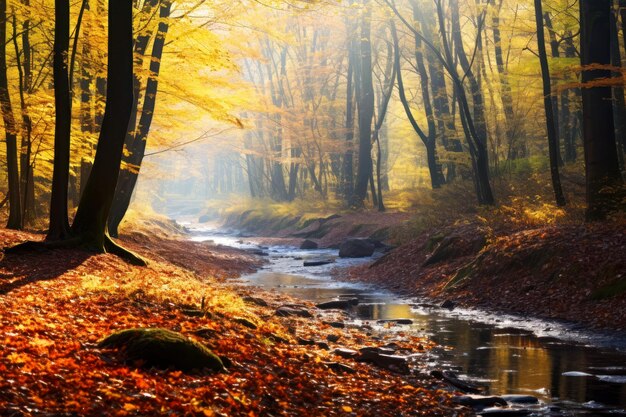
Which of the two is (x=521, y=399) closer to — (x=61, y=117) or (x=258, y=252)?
(x=61, y=117)

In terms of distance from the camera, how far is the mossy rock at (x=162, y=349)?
283 inches

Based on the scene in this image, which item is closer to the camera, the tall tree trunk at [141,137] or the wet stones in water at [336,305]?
the wet stones in water at [336,305]

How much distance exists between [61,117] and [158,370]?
8430 mm

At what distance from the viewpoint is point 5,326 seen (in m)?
7.46

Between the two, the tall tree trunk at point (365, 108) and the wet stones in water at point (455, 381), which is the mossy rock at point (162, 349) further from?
the tall tree trunk at point (365, 108)

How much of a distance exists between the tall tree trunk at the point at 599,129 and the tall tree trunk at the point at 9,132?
1463 centimetres

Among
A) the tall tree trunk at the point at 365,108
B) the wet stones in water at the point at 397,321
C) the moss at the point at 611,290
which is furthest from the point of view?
the tall tree trunk at the point at 365,108

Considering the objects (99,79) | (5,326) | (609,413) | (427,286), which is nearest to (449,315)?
(427,286)

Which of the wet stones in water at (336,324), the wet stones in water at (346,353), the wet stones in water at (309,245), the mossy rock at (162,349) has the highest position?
the mossy rock at (162,349)

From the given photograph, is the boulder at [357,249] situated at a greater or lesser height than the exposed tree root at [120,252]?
lesser

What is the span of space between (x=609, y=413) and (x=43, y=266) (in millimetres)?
9669

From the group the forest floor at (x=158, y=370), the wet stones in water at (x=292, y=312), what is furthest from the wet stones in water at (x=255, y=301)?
the forest floor at (x=158, y=370)

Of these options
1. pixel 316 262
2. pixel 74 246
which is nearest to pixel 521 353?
pixel 74 246

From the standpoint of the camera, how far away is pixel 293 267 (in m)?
25.2
